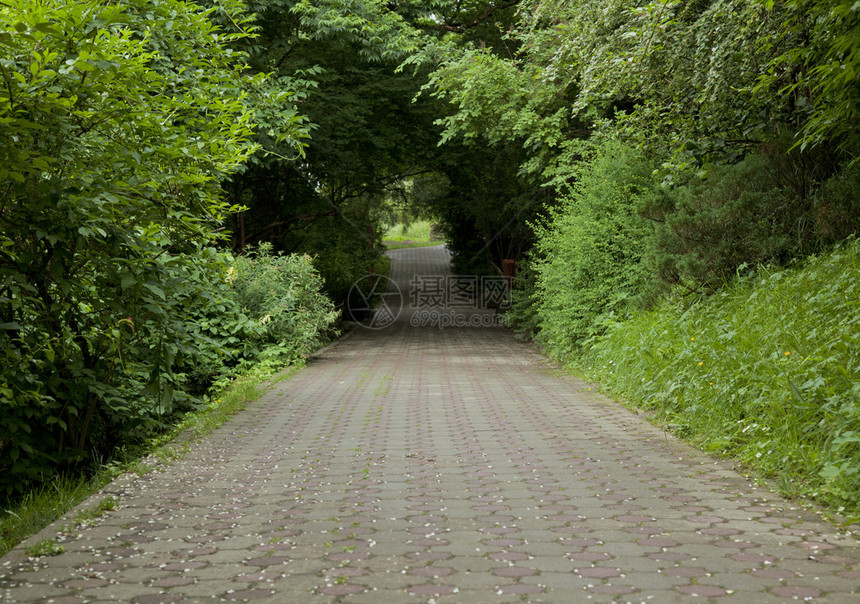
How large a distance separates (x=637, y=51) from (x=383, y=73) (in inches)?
536

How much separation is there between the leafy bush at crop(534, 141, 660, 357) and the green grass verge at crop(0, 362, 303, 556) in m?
6.07

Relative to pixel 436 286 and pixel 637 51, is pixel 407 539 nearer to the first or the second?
pixel 637 51

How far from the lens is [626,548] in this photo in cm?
402

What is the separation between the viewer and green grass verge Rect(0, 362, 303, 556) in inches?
179

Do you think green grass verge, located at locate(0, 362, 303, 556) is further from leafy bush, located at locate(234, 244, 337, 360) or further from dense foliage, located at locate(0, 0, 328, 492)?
A: leafy bush, located at locate(234, 244, 337, 360)

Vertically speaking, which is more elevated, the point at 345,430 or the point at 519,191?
the point at 519,191

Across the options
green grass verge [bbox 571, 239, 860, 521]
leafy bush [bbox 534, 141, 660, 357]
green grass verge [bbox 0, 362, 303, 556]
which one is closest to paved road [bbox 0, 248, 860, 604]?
green grass verge [bbox 0, 362, 303, 556]

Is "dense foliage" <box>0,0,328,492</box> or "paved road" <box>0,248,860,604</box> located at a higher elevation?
"dense foliage" <box>0,0,328,492</box>

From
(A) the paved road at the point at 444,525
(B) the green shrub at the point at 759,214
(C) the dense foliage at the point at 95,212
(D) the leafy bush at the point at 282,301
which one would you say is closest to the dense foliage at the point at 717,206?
(B) the green shrub at the point at 759,214

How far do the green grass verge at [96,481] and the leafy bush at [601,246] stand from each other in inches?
239

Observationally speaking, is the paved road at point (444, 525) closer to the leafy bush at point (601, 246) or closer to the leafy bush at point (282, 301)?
the leafy bush at point (601, 246)

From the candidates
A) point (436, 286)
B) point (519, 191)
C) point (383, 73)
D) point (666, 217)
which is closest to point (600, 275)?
point (666, 217)

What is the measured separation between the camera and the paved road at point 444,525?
3504 millimetres

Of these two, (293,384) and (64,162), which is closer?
(64,162)
